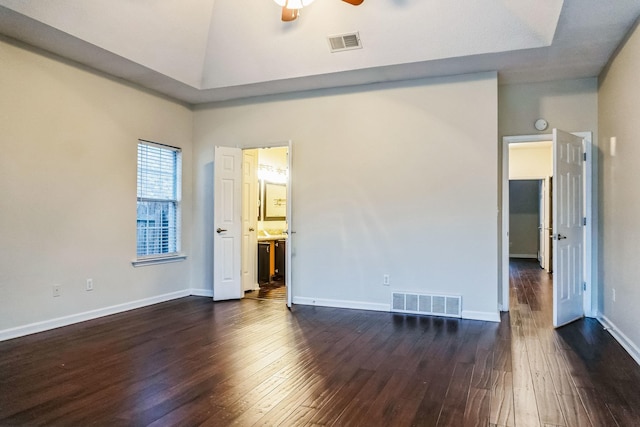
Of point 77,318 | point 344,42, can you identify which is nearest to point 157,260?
point 77,318

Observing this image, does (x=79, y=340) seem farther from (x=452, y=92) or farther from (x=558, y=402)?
(x=452, y=92)

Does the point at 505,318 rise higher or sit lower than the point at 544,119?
lower

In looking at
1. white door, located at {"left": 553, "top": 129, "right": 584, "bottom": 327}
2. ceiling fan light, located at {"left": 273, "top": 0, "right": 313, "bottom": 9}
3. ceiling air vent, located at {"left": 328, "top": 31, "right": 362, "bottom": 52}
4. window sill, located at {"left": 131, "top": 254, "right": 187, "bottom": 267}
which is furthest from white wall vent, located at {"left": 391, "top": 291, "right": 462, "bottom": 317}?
ceiling fan light, located at {"left": 273, "top": 0, "right": 313, "bottom": 9}

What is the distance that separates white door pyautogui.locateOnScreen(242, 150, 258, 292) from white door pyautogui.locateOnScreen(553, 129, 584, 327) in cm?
396

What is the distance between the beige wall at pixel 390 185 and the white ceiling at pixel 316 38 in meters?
0.33

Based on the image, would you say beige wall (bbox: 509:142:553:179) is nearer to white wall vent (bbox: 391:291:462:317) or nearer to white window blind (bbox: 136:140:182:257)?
white wall vent (bbox: 391:291:462:317)

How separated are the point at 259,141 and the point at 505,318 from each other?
384 cm

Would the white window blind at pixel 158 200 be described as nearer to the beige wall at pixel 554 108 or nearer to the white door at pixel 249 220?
the white door at pixel 249 220

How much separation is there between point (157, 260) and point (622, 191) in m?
5.33

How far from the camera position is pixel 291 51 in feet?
15.3

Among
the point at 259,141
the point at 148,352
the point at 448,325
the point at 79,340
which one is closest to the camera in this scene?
the point at 148,352

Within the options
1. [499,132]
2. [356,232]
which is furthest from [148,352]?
[499,132]

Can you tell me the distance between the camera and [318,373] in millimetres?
3025

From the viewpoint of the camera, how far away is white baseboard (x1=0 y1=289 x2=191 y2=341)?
3873 mm
